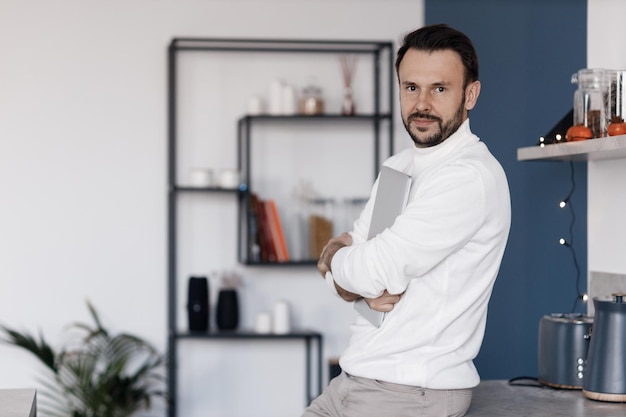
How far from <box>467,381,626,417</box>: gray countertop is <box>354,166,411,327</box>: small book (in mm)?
329

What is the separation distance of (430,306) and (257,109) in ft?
8.89

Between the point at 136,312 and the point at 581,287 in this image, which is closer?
the point at 581,287

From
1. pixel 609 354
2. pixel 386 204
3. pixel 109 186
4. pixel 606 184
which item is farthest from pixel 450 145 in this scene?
pixel 109 186

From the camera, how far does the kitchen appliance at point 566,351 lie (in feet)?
7.91

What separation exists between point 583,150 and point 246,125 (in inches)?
92.9

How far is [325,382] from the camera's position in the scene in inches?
183

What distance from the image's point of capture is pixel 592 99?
8.20 ft

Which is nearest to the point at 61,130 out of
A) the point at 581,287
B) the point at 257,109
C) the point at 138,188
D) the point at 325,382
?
the point at 138,188

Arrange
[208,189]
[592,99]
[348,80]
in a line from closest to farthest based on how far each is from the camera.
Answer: [592,99]
[208,189]
[348,80]

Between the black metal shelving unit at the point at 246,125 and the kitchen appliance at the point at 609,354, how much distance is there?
7.39ft

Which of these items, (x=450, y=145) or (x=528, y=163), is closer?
(x=450, y=145)

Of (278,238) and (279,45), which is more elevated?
(279,45)

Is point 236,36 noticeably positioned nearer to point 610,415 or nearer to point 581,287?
point 581,287

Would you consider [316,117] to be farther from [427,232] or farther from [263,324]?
[427,232]
